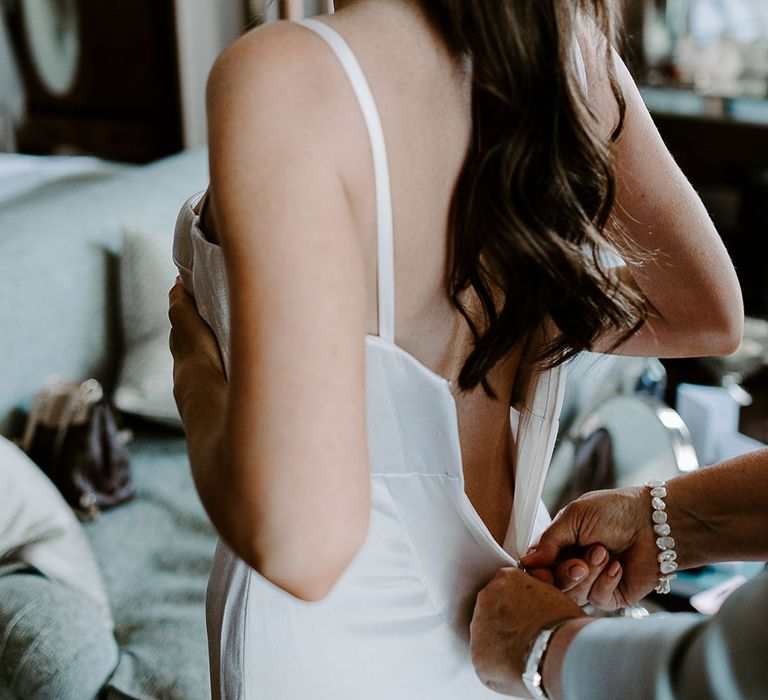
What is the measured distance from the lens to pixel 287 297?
0.51m

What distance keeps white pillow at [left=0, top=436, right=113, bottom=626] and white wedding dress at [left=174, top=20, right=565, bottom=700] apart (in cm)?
83

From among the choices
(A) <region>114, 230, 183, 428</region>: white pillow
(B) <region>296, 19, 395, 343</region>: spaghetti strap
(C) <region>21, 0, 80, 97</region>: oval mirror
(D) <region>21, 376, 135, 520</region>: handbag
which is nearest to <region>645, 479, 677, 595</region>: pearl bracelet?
(B) <region>296, 19, 395, 343</region>: spaghetti strap

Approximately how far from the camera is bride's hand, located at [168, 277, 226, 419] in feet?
2.25

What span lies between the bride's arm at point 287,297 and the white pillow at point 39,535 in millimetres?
1123

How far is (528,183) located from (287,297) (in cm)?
23

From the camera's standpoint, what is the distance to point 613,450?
6.38ft

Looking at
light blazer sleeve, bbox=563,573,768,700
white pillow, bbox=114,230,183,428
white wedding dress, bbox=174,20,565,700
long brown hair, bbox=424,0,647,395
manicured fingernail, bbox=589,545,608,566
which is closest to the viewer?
light blazer sleeve, bbox=563,573,768,700

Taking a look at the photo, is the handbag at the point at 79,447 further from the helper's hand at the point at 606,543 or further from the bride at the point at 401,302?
the helper's hand at the point at 606,543

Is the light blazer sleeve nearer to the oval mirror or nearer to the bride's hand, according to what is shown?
the bride's hand

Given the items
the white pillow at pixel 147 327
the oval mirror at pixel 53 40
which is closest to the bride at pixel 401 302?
the white pillow at pixel 147 327

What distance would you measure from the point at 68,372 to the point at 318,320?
173 cm

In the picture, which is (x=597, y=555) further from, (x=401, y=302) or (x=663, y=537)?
(x=401, y=302)

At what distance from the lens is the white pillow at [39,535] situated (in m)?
1.52

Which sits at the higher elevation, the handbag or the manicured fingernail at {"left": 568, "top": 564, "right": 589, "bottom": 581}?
the manicured fingernail at {"left": 568, "top": 564, "right": 589, "bottom": 581}
